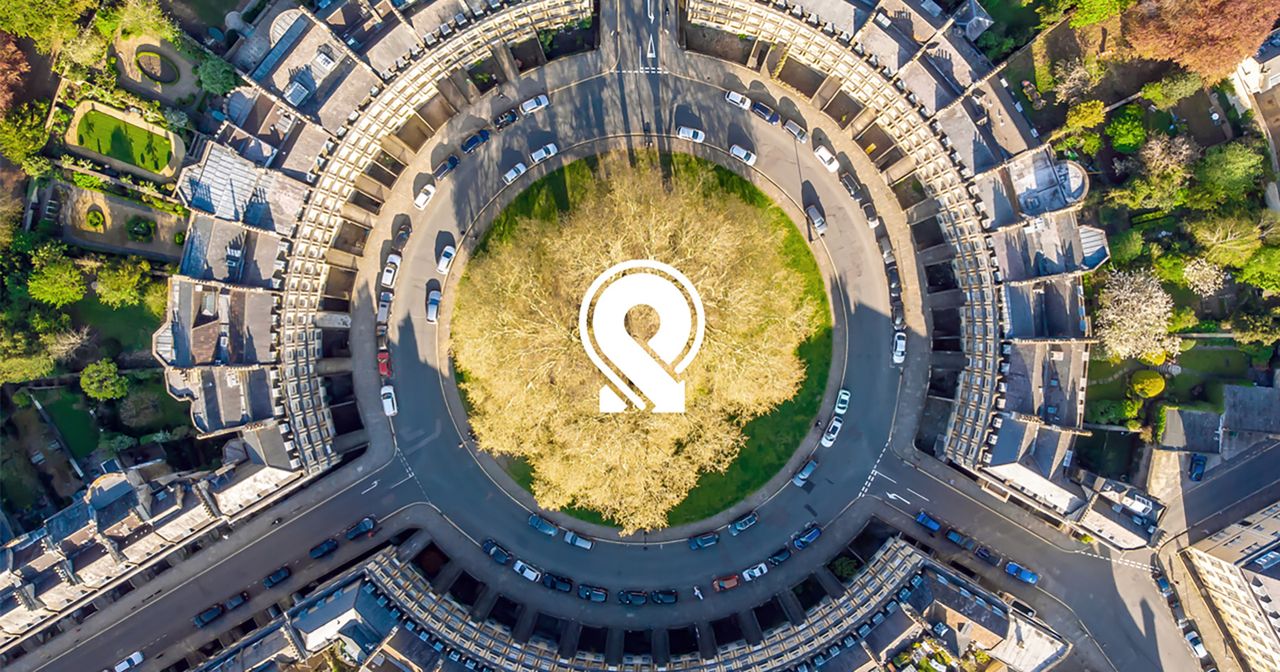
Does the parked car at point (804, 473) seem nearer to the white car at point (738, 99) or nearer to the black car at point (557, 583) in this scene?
the black car at point (557, 583)

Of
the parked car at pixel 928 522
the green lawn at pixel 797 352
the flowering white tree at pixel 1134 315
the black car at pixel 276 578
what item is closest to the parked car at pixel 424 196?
the green lawn at pixel 797 352

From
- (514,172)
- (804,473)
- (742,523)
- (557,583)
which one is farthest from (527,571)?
(514,172)

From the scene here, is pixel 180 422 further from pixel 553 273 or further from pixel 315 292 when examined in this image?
pixel 553 273

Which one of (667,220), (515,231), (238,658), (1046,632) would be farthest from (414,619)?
(1046,632)

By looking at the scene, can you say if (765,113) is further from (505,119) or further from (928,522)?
(928,522)

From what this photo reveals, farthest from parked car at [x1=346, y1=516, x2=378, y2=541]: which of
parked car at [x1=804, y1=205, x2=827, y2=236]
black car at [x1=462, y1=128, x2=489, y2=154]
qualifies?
parked car at [x1=804, y1=205, x2=827, y2=236]
